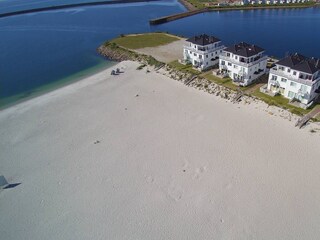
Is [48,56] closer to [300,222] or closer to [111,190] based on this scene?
[111,190]

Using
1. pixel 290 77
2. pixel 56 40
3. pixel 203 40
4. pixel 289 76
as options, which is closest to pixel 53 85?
pixel 203 40

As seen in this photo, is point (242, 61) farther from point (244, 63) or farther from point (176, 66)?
point (176, 66)

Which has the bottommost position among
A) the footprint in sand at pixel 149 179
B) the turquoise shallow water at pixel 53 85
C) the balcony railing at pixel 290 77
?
the footprint in sand at pixel 149 179

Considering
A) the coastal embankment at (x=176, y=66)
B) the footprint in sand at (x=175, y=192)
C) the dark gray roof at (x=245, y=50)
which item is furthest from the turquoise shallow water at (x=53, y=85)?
the footprint in sand at (x=175, y=192)

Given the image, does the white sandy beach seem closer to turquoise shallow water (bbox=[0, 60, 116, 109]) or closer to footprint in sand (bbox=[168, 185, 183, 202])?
footprint in sand (bbox=[168, 185, 183, 202])

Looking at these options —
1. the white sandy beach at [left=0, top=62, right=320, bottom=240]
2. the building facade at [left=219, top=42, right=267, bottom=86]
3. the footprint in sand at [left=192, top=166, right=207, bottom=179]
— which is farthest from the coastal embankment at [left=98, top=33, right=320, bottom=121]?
the footprint in sand at [left=192, top=166, right=207, bottom=179]

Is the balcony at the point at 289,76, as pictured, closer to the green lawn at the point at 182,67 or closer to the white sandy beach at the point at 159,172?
the white sandy beach at the point at 159,172
